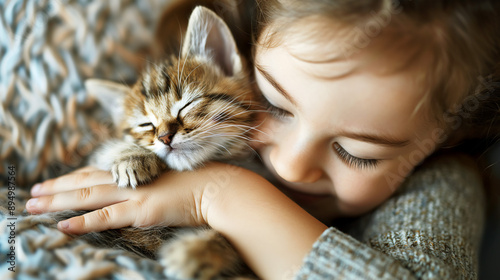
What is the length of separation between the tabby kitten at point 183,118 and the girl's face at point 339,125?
0.35 ft

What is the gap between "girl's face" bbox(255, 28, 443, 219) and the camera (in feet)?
2.21

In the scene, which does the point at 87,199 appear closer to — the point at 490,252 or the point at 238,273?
the point at 238,273

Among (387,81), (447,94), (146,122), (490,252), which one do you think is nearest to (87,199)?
(146,122)

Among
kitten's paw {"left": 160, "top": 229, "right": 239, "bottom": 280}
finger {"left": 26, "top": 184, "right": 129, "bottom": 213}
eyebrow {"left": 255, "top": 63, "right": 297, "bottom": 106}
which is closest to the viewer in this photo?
kitten's paw {"left": 160, "top": 229, "right": 239, "bottom": 280}

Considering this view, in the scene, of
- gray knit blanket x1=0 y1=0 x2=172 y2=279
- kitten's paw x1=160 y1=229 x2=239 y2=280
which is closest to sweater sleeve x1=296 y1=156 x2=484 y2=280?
kitten's paw x1=160 y1=229 x2=239 y2=280

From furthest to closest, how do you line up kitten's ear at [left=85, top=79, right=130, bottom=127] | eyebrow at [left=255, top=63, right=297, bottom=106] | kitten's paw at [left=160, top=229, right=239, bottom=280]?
kitten's ear at [left=85, top=79, right=130, bottom=127] < eyebrow at [left=255, top=63, right=297, bottom=106] < kitten's paw at [left=160, top=229, right=239, bottom=280]

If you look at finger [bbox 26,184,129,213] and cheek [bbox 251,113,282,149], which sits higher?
cheek [bbox 251,113,282,149]

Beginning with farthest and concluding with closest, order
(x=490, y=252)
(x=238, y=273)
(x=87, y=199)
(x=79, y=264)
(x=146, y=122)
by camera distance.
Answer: (x=490, y=252), (x=146, y=122), (x=87, y=199), (x=238, y=273), (x=79, y=264)

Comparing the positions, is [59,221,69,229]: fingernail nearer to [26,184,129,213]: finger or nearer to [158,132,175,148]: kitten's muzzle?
[26,184,129,213]: finger

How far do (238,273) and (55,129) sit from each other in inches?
26.6

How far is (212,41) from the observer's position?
40.5 inches

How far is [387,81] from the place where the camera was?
66 centimetres

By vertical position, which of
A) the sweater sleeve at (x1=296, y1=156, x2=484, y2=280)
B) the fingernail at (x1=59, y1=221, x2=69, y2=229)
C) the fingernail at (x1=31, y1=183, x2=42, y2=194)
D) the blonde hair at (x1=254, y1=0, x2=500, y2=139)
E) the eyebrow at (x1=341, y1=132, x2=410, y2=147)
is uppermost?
the blonde hair at (x1=254, y1=0, x2=500, y2=139)

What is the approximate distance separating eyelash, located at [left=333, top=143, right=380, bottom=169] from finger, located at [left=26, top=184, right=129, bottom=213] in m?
0.51
